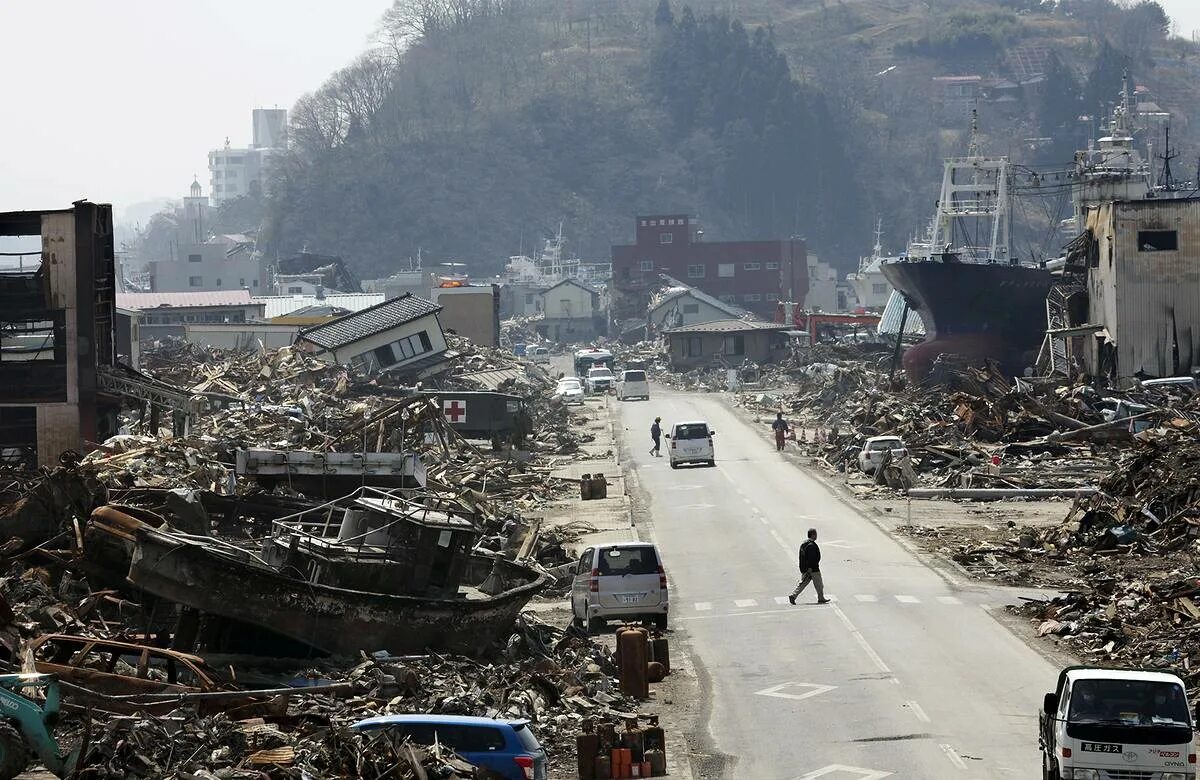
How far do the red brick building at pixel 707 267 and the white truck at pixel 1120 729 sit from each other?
15930 cm

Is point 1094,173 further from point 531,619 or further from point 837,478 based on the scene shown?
point 531,619

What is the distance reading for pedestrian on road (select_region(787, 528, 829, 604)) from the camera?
31047 mm

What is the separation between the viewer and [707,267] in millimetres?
181250

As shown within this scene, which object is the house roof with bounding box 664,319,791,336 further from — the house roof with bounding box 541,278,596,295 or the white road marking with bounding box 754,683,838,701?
the white road marking with bounding box 754,683,838,701

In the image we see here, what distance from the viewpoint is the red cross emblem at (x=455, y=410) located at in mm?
63781

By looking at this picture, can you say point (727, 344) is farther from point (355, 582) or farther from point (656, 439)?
point (355, 582)

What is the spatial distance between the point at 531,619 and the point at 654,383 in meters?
90.4

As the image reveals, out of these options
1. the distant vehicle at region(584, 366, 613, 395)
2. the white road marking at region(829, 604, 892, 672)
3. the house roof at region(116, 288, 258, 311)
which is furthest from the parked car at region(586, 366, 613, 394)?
the white road marking at region(829, 604, 892, 672)

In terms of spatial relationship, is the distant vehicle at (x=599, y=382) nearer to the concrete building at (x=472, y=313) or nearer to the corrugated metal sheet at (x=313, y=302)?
the concrete building at (x=472, y=313)

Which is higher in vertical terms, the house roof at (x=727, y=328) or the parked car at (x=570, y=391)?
the house roof at (x=727, y=328)

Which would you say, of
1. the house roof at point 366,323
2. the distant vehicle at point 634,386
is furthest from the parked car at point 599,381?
the house roof at point 366,323

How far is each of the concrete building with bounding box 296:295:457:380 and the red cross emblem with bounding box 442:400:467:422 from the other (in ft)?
70.5

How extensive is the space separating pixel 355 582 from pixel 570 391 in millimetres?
74186

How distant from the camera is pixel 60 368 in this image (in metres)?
49.3
